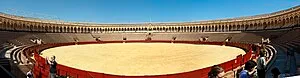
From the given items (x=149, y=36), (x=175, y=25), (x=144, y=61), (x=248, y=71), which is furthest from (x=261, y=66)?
(x=175, y=25)

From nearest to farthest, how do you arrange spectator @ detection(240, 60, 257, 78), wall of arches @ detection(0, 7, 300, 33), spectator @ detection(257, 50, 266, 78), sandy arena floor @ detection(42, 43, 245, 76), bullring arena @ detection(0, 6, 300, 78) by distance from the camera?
1. spectator @ detection(240, 60, 257, 78)
2. spectator @ detection(257, 50, 266, 78)
3. sandy arena floor @ detection(42, 43, 245, 76)
4. bullring arena @ detection(0, 6, 300, 78)
5. wall of arches @ detection(0, 7, 300, 33)

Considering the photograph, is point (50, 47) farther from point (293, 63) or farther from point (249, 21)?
point (249, 21)

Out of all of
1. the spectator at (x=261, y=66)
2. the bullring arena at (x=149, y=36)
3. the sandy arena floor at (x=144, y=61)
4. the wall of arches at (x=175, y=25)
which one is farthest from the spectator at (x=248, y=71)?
the wall of arches at (x=175, y=25)

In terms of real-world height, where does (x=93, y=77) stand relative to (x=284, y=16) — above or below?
below

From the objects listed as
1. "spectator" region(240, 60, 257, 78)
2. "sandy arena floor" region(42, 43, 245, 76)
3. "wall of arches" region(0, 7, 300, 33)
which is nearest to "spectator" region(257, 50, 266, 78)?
"spectator" region(240, 60, 257, 78)

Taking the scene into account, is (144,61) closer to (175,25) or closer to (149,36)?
(149,36)

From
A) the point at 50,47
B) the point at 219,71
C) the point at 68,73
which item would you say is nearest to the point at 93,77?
the point at 68,73

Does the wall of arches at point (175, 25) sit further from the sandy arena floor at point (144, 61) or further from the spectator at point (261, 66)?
the spectator at point (261, 66)

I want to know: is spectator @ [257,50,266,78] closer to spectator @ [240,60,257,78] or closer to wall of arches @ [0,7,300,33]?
spectator @ [240,60,257,78]

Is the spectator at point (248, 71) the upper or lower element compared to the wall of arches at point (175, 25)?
→ lower

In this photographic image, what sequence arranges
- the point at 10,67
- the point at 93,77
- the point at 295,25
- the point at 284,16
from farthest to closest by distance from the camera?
1. the point at 284,16
2. the point at 295,25
3. the point at 10,67
4. the point at 93,77

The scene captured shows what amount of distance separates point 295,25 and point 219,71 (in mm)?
43568

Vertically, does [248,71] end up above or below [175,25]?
below

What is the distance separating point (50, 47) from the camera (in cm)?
3900
